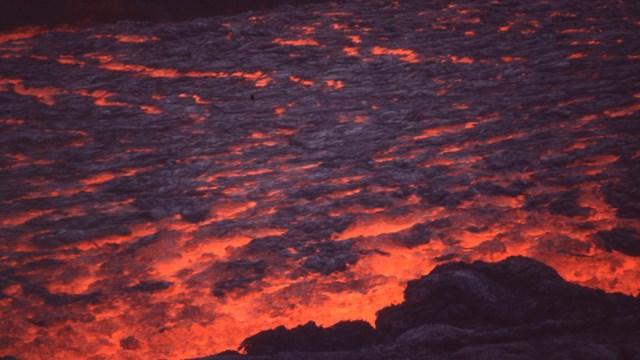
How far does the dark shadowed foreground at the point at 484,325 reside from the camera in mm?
1770

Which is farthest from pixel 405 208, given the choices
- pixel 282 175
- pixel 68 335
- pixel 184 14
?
pixel 184 14

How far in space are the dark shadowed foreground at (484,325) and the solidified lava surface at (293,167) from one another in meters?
0.15

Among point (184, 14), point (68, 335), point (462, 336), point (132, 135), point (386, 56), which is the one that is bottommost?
point (68, 335)

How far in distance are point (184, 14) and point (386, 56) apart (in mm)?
2840

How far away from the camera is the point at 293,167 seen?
130 inches

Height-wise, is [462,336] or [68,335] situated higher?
[462,336]

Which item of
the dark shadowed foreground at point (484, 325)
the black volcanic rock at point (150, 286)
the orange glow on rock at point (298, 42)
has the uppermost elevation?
the orange glow on rock at point (298, 42)

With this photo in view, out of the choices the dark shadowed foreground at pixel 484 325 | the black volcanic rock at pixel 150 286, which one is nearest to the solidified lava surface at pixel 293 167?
the black volcanic rock at pixel 150 286

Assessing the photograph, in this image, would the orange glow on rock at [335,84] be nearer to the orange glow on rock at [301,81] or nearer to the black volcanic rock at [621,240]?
the orange glow on rock at [301,81]

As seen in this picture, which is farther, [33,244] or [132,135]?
[132,135]

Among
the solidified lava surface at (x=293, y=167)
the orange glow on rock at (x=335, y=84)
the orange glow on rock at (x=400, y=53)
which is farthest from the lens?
the orange glow on rock at (x=400, y=53)

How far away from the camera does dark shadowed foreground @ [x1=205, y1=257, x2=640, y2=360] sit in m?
1.77

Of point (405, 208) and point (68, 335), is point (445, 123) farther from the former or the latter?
point (68, 335)

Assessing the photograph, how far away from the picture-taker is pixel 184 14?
5707 mm
